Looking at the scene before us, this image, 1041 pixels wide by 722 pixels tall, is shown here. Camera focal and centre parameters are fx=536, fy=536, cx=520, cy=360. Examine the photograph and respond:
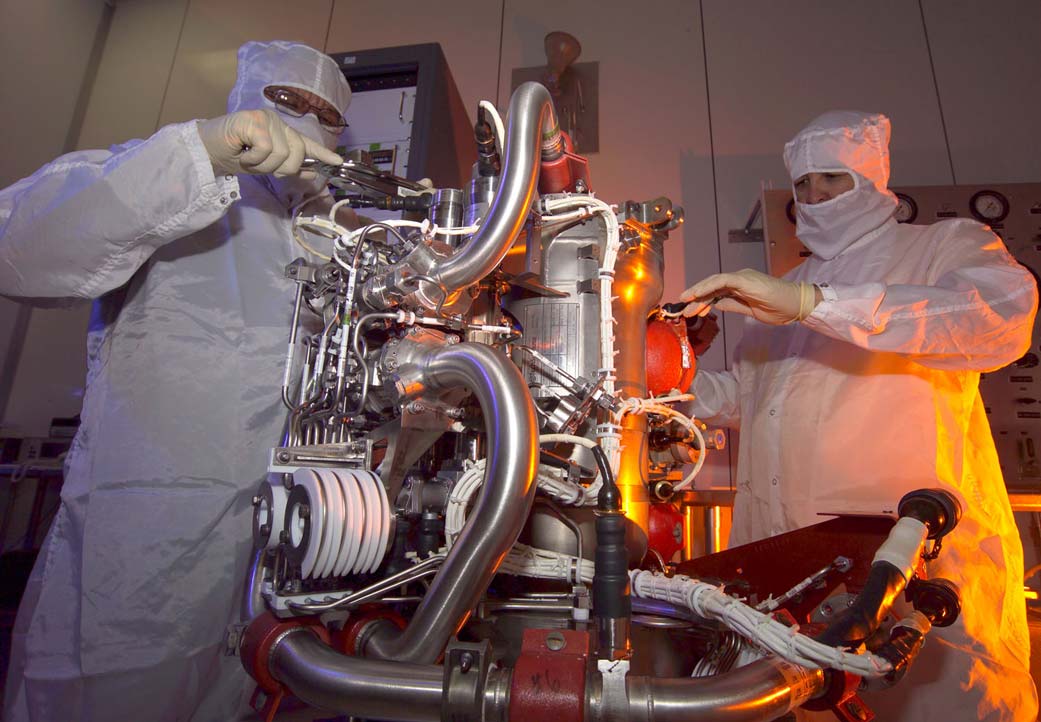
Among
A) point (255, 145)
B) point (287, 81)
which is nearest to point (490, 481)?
point (255, 145)

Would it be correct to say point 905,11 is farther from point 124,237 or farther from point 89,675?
point 89,675

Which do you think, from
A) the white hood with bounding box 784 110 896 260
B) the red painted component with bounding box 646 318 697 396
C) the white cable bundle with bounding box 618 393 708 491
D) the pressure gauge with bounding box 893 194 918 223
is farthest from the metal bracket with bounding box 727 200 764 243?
the white cable bundle with bounding box 618 393 708 491

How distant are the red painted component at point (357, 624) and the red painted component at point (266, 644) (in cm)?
2

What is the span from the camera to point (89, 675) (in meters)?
0.82

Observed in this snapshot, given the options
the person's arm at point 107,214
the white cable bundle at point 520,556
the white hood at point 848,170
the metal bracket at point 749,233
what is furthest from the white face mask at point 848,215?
the person's arm at point 107,214

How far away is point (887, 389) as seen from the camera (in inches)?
46.7

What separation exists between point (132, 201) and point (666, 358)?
90 cm

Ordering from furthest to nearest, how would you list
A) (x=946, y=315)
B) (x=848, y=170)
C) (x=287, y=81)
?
(x=848, y=170), (x=287, y=81), (x=946, y=315)

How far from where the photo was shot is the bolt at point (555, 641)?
48 cm

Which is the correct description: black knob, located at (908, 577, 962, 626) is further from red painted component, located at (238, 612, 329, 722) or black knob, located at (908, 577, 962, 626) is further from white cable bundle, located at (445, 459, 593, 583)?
red painted component, located at (238, 612, 329, 722)

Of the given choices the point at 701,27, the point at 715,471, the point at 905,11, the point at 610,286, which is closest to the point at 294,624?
the point at 610,286

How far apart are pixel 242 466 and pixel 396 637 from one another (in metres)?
0.52

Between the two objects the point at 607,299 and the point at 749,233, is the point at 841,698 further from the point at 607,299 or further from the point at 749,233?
the point at 749,233

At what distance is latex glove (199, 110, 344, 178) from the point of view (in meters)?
0.81
